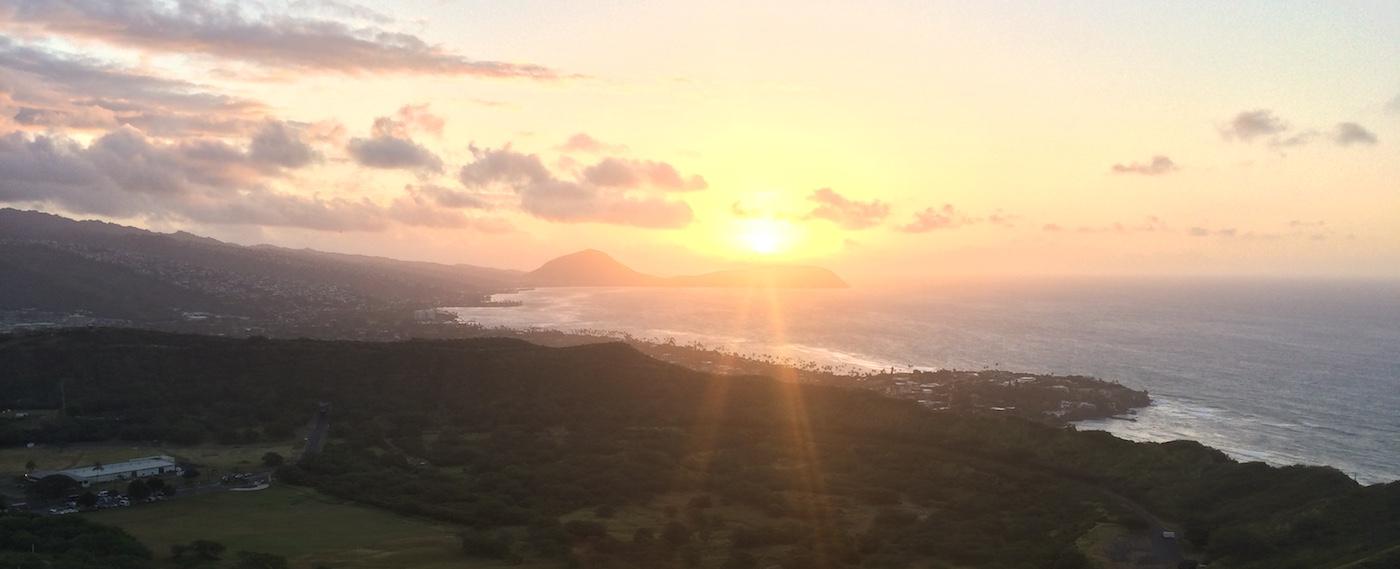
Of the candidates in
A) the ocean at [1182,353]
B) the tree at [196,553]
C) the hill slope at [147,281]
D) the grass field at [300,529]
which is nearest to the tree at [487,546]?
the grass field at [300,529]

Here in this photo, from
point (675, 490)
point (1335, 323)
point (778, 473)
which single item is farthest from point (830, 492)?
point (1335, 323)

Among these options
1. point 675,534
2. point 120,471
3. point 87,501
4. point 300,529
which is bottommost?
point 300,529

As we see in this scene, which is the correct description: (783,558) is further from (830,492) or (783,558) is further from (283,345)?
(283,345)

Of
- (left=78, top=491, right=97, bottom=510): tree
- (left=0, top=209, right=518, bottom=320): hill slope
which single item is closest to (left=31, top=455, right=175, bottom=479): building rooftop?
(left=78, top=491, right=97, bottom=510): tree

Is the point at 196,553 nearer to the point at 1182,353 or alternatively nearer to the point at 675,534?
the point at 675,534

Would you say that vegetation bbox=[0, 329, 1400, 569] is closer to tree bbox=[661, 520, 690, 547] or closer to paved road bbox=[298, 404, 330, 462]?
tree bbox=[661, 520, 690, 547]

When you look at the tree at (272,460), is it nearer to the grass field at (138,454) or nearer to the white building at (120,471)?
the grass field at (138,454)

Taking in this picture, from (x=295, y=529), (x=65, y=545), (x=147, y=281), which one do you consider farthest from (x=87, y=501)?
(x=147, y=281)
